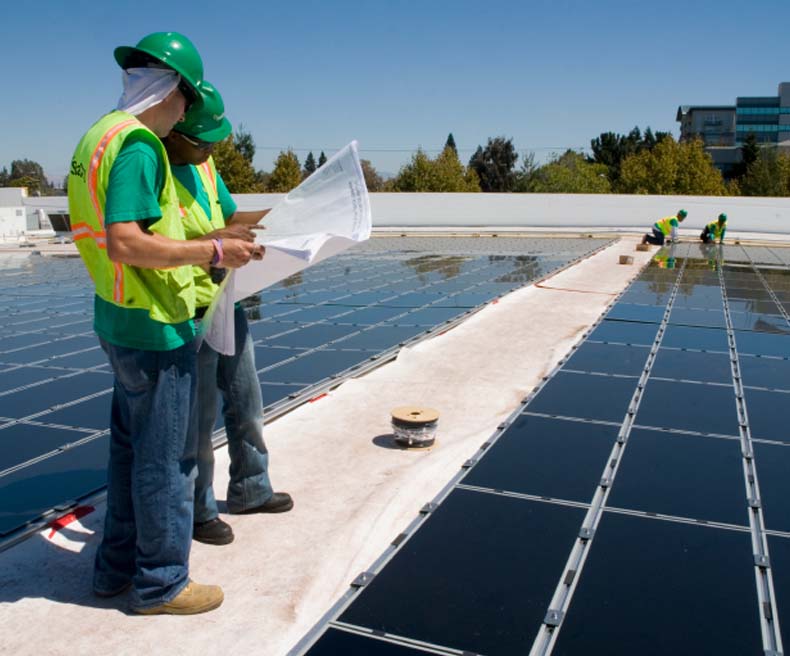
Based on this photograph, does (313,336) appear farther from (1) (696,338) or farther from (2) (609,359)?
(1) (696,338)

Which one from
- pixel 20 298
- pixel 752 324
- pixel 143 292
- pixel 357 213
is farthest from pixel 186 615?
pixel 20 298

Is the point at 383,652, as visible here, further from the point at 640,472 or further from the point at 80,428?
the point at 80,428

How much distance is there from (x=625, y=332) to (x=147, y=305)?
6.69 metres

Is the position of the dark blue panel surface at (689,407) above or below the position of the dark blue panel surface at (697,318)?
below

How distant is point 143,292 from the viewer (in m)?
2.74

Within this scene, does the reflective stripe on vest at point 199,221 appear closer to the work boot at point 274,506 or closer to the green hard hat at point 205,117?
the green hard hat at point 205,117

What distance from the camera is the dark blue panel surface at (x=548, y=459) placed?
13.3 feet

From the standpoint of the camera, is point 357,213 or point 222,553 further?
point 222,553

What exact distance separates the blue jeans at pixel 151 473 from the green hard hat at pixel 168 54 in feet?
3.43

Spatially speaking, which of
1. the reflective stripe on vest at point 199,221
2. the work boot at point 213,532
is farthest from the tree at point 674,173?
the work boot at point 213,532

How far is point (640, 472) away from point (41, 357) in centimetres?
594

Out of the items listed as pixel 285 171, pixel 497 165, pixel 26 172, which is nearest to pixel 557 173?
pixel 497 165

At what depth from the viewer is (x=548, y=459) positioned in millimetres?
4484

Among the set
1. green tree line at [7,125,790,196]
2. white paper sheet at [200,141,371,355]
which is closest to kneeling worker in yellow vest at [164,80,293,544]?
white paper sheet at [200,141,371,355]
